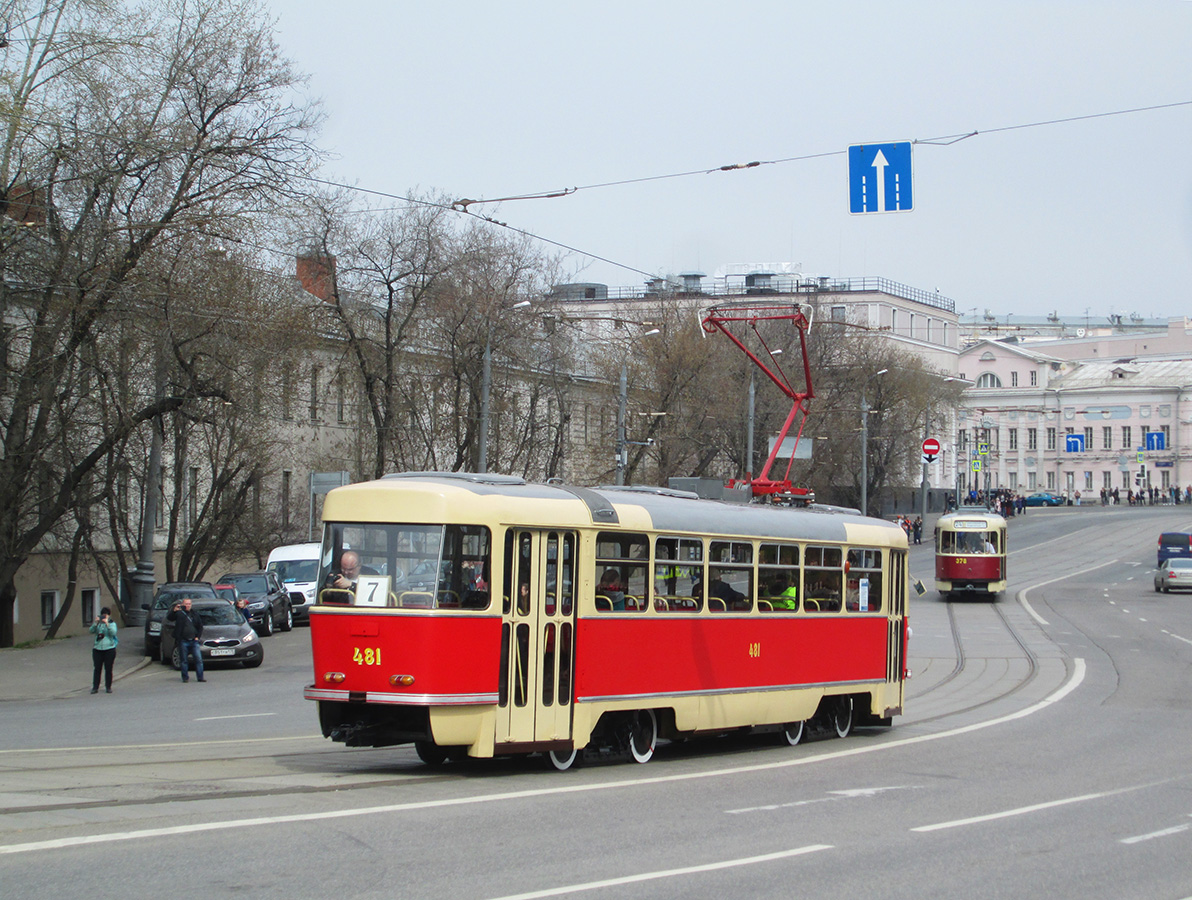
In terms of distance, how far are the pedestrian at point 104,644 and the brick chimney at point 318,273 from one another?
17.3 metres

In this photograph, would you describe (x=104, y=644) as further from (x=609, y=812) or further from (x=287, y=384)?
(x=609, y=812)

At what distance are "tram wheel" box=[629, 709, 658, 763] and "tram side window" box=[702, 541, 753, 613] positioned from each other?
135 centimetres

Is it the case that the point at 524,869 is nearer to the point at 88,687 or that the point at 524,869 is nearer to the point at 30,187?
the point at 88,687

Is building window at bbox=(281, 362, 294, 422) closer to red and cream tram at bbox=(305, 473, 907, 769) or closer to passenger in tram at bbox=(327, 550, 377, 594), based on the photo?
red and cream tram at bbox=(305, 473, 907, 769)

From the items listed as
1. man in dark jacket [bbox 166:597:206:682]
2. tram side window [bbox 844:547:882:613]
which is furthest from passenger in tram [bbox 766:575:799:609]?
man in dark jacket [bbox 166:597:206:682]

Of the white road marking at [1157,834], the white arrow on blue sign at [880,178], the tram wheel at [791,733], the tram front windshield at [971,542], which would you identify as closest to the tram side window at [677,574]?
the tram wheel at [791,733]

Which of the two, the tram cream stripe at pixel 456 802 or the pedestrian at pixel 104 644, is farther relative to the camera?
the pedestrian at pixel 104 644

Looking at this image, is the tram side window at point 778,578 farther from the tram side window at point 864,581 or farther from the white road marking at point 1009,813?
the white road marking at point 1009,813

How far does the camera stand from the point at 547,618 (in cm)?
1240

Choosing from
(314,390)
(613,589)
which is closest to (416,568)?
(613,589)

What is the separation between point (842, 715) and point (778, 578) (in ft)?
8.63

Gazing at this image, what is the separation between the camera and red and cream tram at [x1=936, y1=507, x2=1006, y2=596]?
45.6m

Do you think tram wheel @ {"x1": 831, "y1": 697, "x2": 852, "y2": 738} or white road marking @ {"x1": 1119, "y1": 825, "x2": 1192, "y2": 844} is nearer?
white road marking @ {"x1": 1119, "y1": 825, "x2": 1192, "y2": 844}

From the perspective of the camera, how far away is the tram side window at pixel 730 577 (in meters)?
14.5
